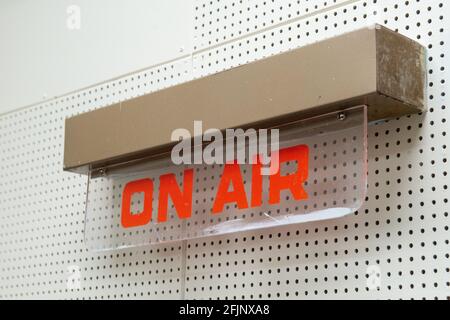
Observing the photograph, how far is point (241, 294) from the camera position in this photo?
224cm

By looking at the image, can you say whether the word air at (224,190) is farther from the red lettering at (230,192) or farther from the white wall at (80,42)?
the white wall at (80,42)

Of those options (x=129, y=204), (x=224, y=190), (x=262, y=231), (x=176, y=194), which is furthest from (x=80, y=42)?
(x=262, y=231)

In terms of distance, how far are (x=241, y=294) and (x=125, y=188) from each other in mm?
569

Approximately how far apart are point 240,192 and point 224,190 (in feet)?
0.22

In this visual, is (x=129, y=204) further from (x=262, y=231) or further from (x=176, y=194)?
(x=262, y=231)

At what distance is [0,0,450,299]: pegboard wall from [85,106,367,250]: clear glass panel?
84 millimetres

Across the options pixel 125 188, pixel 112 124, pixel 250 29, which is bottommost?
pixel 125 188

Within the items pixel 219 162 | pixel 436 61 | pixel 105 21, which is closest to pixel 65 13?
pixel 105 21

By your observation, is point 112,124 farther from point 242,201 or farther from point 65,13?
point 65,13

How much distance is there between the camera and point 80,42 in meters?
2.95
